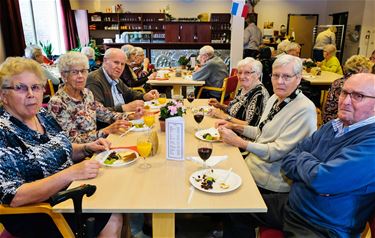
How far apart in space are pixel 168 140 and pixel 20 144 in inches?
28.2

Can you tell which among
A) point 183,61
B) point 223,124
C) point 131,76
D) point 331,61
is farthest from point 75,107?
point 331,61

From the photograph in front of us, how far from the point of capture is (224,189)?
53.8 inches

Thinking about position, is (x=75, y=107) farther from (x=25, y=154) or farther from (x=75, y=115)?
(x=25, y=154)

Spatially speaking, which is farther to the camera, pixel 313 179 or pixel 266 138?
pixel 266 138

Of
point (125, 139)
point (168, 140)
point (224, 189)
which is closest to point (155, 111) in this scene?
point (125, 139)

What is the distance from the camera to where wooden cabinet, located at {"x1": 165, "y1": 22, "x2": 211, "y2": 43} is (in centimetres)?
934

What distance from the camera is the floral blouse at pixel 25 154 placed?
133 centimetres

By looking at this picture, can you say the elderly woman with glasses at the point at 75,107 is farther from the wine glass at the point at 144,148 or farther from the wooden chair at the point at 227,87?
the wooden chair at the point at 227,87

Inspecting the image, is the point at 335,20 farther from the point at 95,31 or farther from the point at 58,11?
the point at 58,11

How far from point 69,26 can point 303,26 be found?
8086 mm

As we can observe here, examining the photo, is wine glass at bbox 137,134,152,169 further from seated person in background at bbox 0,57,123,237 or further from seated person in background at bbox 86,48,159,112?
seated person in background at bbox 86,48,159,112

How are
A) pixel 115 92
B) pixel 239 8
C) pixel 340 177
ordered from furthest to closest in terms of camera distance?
pixel 239 8 < pixel 115 92 < pixel 340 177

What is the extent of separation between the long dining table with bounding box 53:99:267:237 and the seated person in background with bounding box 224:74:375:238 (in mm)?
275

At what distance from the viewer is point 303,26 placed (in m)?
11.2
